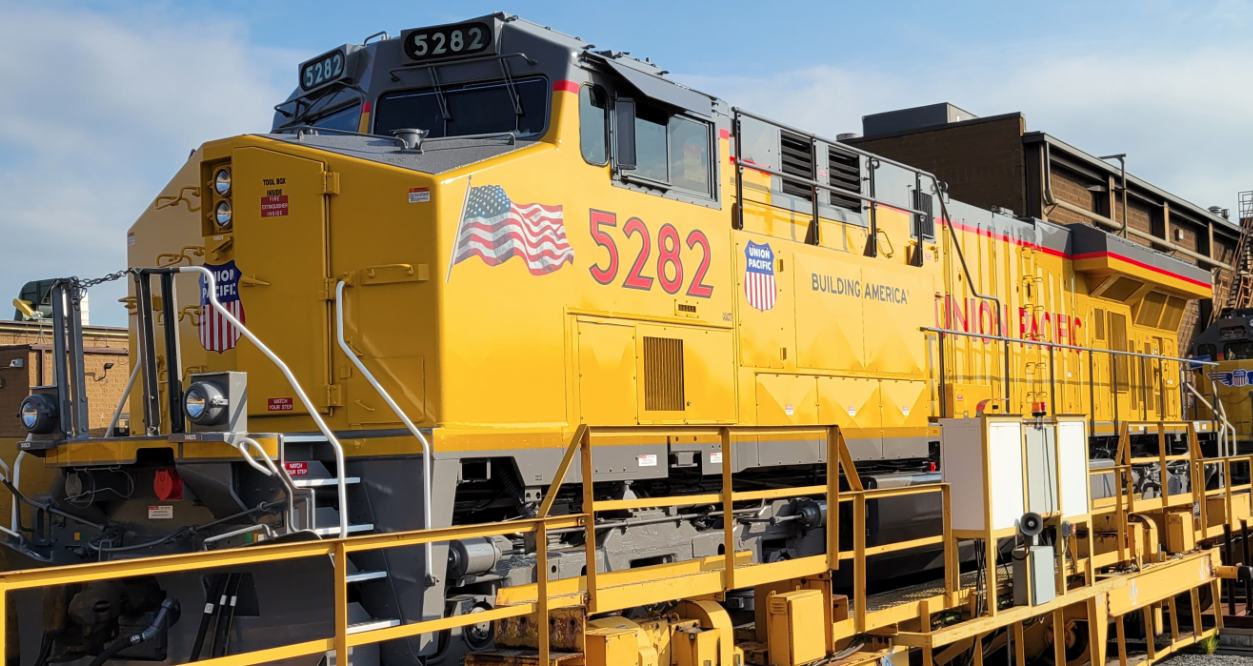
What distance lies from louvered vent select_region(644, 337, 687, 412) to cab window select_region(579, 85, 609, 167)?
116 cm

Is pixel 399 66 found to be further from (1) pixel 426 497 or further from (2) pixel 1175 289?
(2) pixel 1175 289

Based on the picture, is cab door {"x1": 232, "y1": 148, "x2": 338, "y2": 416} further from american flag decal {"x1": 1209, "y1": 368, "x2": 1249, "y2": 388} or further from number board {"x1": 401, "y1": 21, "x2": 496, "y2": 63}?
american flag decal {"x1": 1209, "y1": 368, "x2": 1249, "y2": 388}

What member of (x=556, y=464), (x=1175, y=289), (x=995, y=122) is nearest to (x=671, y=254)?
(x=556, y=464)

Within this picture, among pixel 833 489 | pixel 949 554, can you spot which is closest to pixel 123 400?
pixel 833 489

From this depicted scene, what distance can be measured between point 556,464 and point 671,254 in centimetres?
166

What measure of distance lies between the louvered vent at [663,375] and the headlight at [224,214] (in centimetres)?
255

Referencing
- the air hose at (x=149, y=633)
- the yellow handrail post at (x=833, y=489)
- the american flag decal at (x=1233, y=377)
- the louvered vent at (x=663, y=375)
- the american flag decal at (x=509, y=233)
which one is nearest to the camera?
the air hose at (x=149, y=633)

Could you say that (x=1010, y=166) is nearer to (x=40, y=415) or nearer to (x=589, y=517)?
(x=589, y=517)

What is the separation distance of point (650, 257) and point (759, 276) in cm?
122

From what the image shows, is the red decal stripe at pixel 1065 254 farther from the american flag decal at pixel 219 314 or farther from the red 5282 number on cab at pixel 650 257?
the american flag decal at pixel 219 314

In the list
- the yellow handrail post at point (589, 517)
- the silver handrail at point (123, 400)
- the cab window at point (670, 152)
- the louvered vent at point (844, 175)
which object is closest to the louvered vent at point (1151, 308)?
the louvered vent at point (844, 175)

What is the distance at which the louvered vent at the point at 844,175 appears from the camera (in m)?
9.26

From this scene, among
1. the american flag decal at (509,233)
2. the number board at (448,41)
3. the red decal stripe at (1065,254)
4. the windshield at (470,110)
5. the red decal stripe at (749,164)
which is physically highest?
the number board at (448,41)

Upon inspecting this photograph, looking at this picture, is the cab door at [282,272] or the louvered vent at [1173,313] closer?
the cab door at [282,272]
